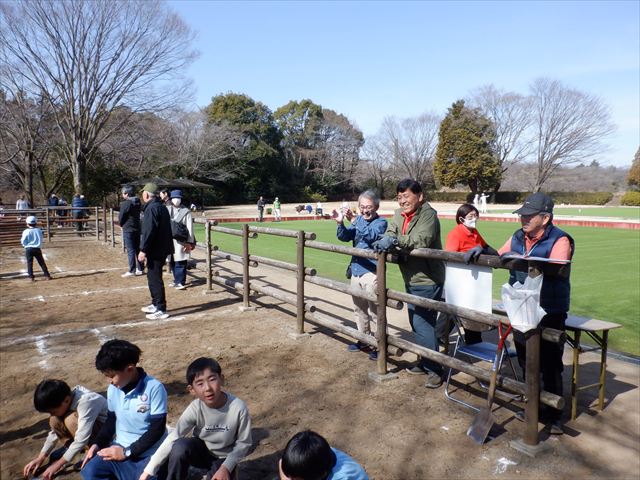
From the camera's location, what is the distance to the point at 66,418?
3.13 m

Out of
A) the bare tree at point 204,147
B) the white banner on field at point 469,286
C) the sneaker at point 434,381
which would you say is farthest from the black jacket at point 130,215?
the bare tree at point 204,147

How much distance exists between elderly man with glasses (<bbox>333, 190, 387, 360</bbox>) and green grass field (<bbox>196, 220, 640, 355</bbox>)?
123 inches

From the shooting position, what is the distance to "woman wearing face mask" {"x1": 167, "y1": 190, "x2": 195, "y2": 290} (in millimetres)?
8602

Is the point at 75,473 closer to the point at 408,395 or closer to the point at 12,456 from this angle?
the point at 12,456

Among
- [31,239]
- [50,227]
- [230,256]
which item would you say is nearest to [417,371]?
[230,256]

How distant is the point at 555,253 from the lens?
3.25m

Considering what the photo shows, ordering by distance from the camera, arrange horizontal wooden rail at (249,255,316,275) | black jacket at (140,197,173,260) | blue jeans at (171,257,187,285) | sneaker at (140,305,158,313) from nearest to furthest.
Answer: horizontal wooden rail at (249,255,316,275)
black jacket at (140,197,173,260)
sneaker at (140,305,158,313)
blue jeans at (171,257,187,285)

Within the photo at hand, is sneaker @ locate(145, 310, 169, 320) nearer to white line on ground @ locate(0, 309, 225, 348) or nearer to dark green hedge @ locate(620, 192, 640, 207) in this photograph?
white line on ground @ locate(0, 309, 225, 348)

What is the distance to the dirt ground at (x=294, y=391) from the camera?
3.13 m

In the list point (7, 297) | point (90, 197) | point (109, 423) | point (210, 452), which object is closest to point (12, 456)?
point (109, 423)

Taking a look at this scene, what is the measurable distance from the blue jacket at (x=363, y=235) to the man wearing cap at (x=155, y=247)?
2933mm

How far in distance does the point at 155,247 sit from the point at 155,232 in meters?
0.21

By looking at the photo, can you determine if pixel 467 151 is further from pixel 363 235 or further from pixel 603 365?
pixel 603 365

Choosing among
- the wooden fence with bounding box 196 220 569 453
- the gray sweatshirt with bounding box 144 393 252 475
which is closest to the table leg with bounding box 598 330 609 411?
the wooden fence with bounding box 196 220 569 453
